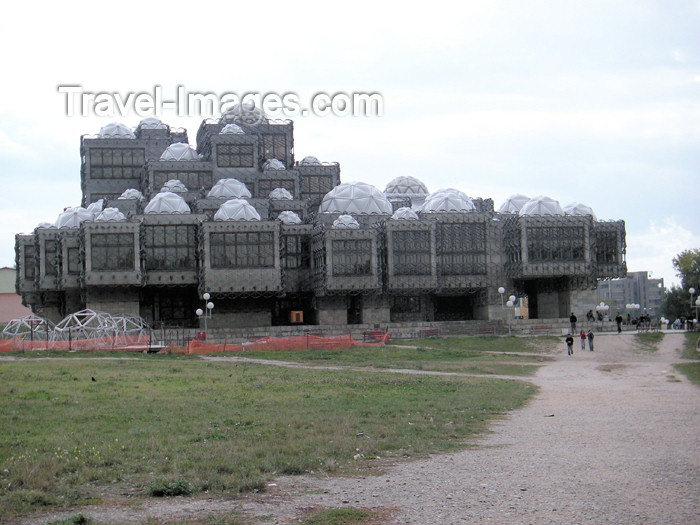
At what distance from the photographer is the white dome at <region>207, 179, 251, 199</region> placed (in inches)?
3081

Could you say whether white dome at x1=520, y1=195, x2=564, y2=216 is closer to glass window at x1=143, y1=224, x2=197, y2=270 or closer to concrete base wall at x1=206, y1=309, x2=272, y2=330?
concrete base wall at x1=206, y1=309, x2=272, y2=330

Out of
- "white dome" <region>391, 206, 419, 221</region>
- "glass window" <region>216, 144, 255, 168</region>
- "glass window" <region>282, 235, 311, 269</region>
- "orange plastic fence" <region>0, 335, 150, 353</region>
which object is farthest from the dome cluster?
"orange plastic fence" <region>0, 335, 150, 353</region>

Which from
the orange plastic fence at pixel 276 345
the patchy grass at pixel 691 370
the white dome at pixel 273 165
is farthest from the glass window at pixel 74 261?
the patchy grass at pixel 691 370

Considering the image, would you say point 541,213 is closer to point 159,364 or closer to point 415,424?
point 159,364

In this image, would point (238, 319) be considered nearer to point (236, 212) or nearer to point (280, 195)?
point (236, 212)

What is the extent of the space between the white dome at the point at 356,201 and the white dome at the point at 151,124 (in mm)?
27945

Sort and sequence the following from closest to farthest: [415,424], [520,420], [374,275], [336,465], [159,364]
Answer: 1. [336,465]
2. [415,424]
3. [520,420]
4. [159,364]
5. [374,275]

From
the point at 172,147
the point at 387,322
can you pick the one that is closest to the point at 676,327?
the point at 387,322

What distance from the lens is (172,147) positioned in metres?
87.4

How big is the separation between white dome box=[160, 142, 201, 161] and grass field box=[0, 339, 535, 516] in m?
53.8

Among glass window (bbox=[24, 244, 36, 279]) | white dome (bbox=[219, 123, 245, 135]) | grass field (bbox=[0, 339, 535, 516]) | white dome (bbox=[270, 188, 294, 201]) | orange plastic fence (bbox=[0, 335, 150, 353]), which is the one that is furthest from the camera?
white dome (bbox=[219, 123, 245, 135])

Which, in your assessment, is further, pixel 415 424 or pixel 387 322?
pixel 387 322

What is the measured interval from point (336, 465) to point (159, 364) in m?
27.2

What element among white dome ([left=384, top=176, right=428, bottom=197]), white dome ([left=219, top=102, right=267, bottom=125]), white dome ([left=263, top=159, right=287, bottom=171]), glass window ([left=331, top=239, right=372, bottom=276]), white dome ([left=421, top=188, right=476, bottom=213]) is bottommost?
glass window ([left=331, top=239, right=372, bottom=276])
